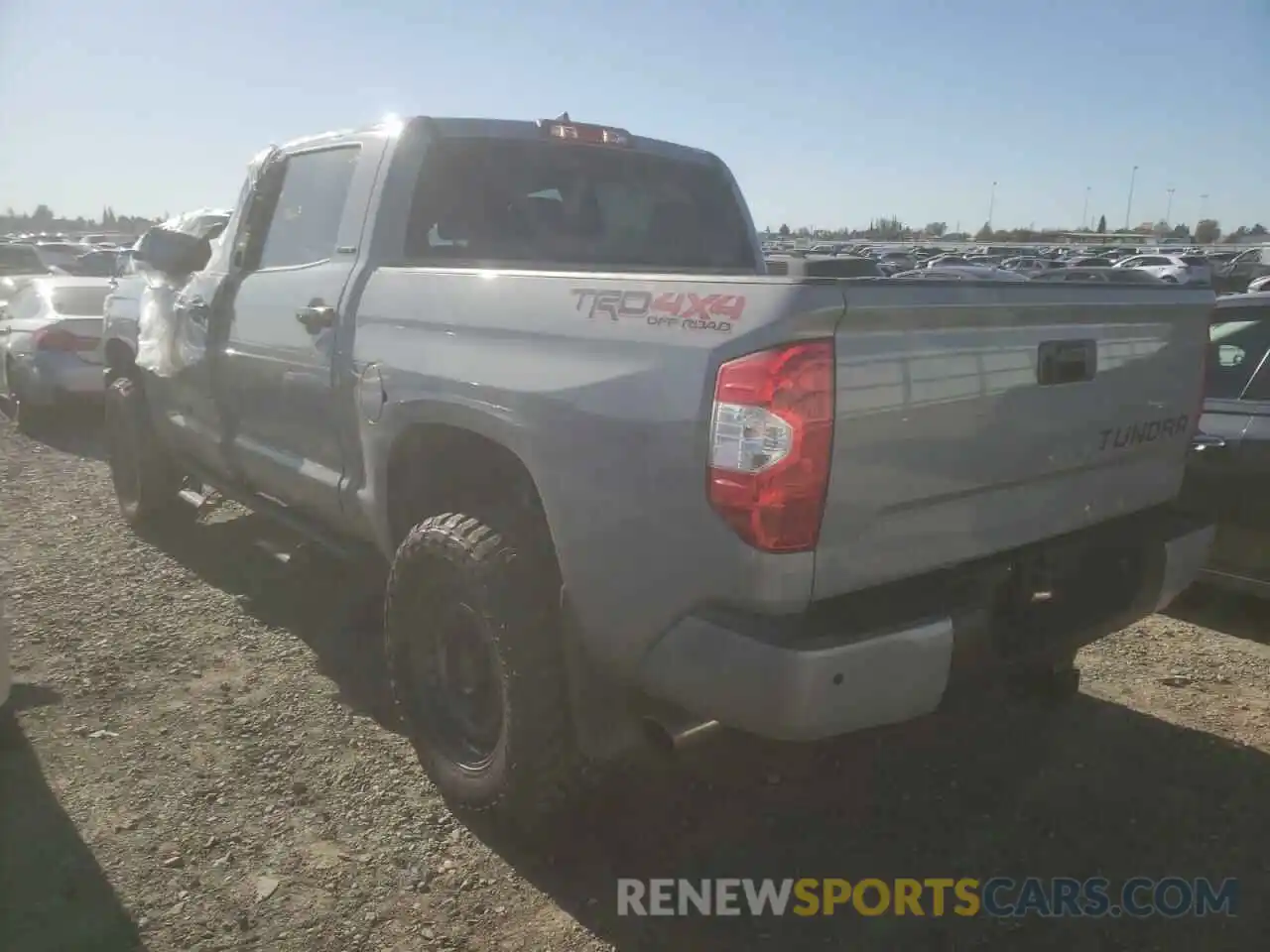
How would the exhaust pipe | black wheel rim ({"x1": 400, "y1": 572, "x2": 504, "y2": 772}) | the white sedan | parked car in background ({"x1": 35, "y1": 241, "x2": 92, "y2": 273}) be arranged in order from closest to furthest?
the exhaust pipe < black wheel rim ({"x1": 400, "y1": 572, "x2": 504, "y2": 772}) < parked car in background ({"x1": 35, "y1": 241, "x2": 92, "y2": 273}) < the white sedan

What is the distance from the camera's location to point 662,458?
213 centimetres

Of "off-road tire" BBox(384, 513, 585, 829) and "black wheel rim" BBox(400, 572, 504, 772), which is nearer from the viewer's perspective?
"off-road tire" BBox(384, 513, 585, 829)

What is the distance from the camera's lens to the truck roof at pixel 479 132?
11.6ft

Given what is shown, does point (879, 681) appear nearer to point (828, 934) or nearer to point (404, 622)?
point (828, 934)

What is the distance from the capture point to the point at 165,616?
14.9 feet

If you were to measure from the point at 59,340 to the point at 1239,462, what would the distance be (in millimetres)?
8758

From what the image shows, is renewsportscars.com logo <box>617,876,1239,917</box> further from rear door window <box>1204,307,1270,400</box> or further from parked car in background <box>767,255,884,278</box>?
rear door window <box>1204,307,1270,400</box>

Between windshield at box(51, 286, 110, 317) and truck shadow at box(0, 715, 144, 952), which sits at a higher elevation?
windshield at box(51, 286, 110, 317)

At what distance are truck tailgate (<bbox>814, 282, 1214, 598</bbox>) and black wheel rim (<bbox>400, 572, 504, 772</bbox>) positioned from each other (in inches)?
46.7

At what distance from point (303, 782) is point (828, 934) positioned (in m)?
1.70

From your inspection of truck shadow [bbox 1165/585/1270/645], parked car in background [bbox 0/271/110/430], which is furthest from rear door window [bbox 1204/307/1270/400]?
parked car in background [bbox 0/271/110/430]

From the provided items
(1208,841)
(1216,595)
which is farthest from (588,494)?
(1216,595)

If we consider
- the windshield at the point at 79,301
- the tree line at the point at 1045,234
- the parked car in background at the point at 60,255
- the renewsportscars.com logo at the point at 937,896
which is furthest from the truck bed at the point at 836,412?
the tree line at the point at 1045,234

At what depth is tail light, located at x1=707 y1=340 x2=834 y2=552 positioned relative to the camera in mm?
1996
